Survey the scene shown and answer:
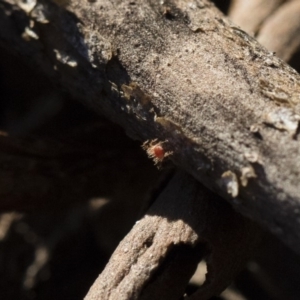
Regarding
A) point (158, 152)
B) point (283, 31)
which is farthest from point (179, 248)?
point (283, 31)

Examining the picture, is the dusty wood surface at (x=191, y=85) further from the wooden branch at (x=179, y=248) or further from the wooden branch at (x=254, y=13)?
the wooden branch at (x=254, y=13)

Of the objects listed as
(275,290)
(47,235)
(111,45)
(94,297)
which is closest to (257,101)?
(111,45)

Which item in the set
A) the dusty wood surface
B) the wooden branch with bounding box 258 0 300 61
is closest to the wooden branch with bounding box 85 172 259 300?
the dusty wood surface

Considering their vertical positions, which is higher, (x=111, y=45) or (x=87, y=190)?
(x=111, y=45)

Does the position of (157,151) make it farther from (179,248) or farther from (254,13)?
(254,13)

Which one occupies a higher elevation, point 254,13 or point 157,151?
point 254,13

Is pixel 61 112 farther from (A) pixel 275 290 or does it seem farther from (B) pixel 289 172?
(B) pixel 289 172
